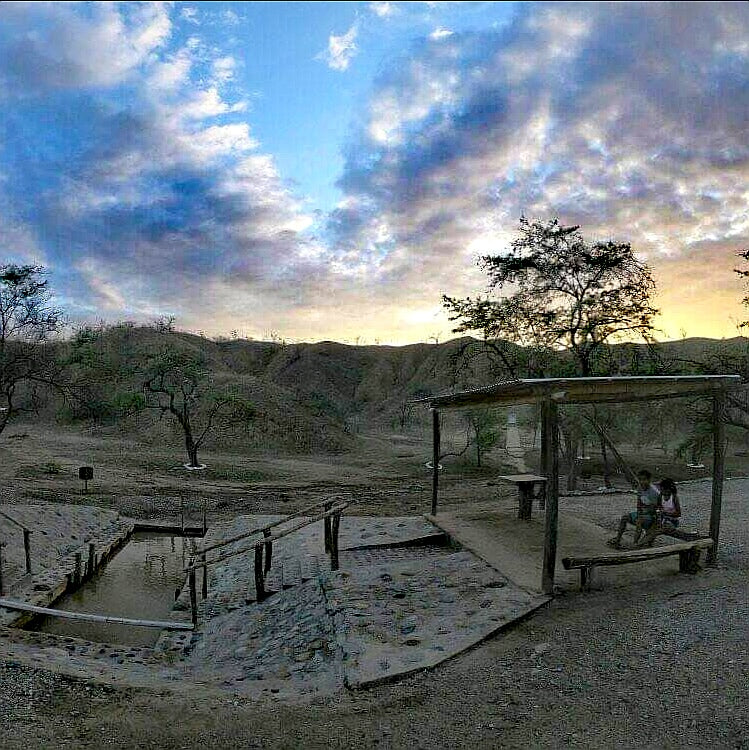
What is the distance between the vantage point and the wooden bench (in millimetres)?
6637

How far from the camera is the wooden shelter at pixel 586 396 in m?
6.65

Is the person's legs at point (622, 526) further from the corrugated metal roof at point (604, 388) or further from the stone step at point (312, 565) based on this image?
the stone step at point (312, 565)

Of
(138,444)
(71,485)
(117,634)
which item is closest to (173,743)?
(117,634)

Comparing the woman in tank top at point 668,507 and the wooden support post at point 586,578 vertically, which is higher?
the woman in tank top at point 668,507

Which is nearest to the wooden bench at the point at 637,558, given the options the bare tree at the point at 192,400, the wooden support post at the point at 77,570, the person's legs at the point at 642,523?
the person's legs at the point at 642,523

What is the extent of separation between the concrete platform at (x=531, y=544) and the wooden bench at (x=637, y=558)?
164 mm

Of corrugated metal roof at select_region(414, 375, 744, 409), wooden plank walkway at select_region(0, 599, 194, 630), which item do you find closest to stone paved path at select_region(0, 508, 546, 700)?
wooden plank walkway at select_region(0, 599, 194, 630)

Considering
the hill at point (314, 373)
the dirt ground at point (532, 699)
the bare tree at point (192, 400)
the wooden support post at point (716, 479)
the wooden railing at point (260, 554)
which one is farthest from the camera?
the bare tree at point (192, 400)

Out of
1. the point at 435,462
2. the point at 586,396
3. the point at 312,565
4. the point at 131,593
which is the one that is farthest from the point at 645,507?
the point at 131,593

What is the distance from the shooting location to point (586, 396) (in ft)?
23.7

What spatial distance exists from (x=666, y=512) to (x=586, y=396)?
233cm

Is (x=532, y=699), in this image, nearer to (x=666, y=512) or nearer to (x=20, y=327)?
(x=666, y=512)

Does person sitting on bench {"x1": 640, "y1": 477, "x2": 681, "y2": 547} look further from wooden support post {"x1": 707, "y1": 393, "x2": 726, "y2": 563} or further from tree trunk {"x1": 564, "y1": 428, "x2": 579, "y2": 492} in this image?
tree trunk {"x1": 564, "y1": 428, "x2": 579, "y2": 492}

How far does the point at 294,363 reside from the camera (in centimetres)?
6334
